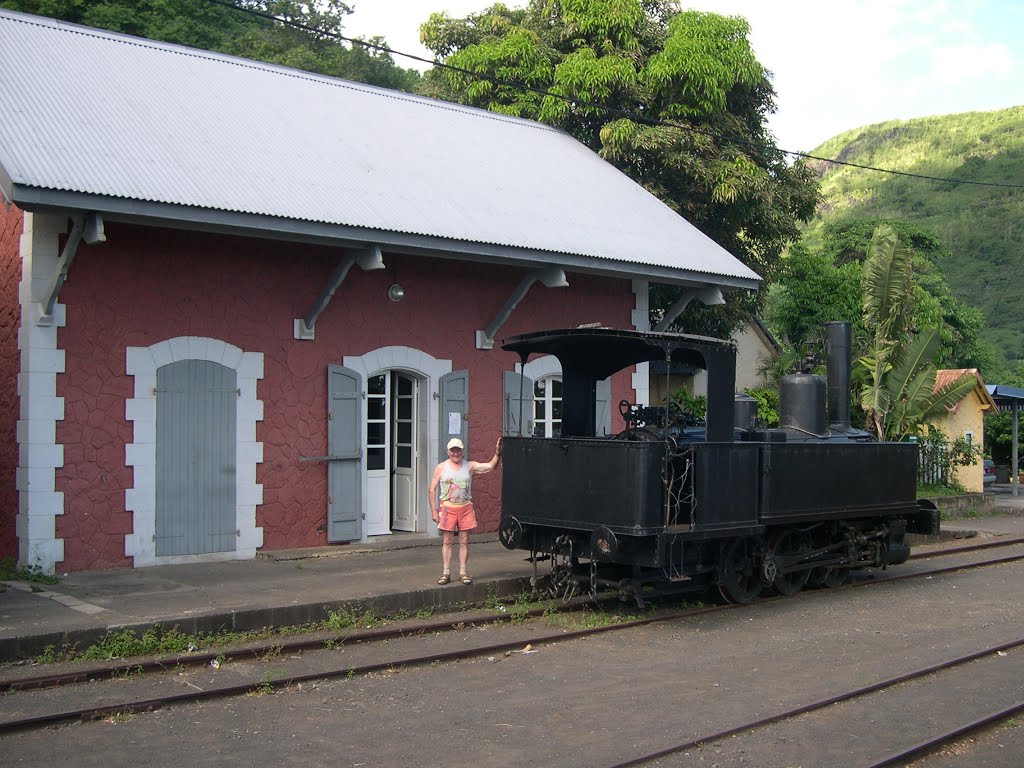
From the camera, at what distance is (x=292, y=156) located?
43.4 ft

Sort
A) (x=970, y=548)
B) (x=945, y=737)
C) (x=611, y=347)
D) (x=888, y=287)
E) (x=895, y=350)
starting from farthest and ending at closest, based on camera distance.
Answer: (x=895, y=350) < (x=888, y=287) < (x=970, y=548) < (x=611, y=347) < (x=945, y=737)

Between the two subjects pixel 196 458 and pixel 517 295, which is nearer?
pixel 196 458

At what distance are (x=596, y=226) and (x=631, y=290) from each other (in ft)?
4.04

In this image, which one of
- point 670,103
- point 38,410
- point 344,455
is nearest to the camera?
point 38,410

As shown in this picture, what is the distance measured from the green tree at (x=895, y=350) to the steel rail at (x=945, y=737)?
12325 mm

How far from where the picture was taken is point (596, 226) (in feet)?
49.9

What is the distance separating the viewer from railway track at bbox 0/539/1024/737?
22.1 feet

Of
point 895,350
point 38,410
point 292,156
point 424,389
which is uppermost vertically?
point 292,156

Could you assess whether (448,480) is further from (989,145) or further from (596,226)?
(989,145)

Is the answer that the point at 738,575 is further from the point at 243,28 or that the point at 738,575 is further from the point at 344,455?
the point at 243,28

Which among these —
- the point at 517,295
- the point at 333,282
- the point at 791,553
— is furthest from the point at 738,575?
the point at 333,282

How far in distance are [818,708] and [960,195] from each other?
267 ft

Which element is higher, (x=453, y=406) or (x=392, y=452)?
(x=453, y=406)

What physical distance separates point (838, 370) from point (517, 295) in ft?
13.8
